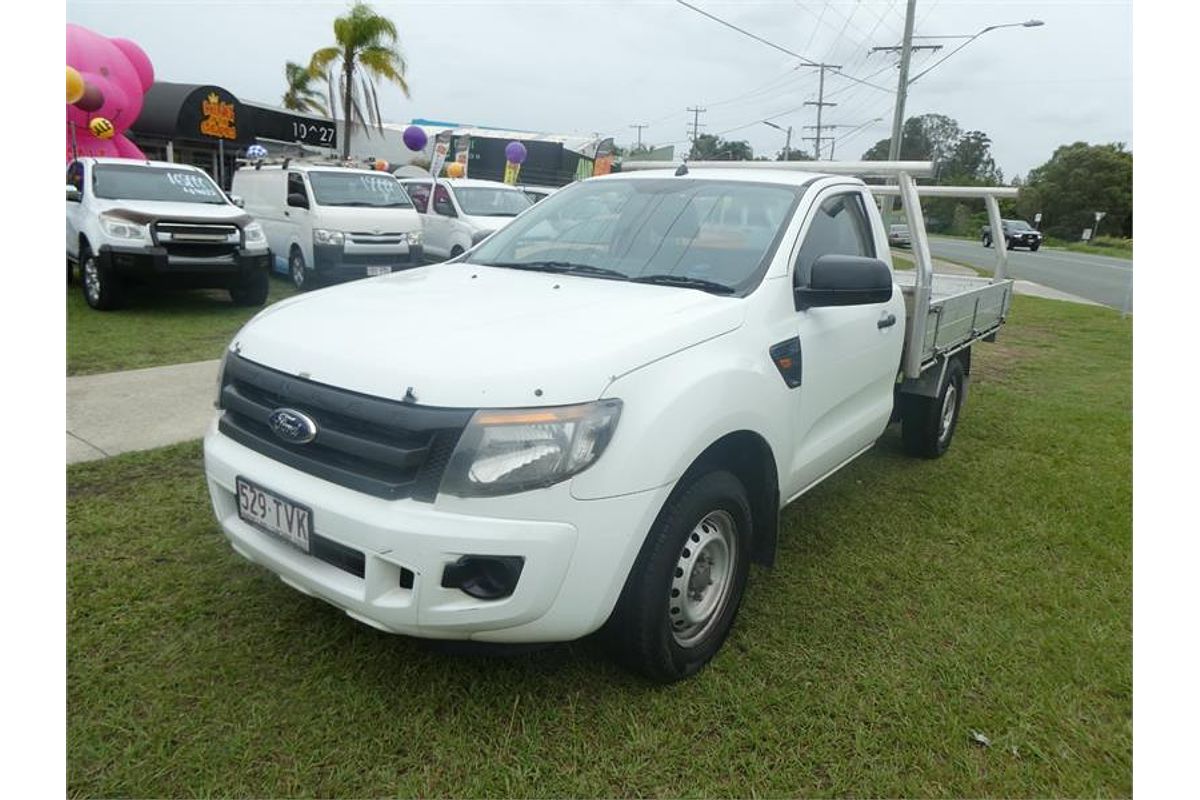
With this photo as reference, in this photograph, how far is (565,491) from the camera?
7.14ft

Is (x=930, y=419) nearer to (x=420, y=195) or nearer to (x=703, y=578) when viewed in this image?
(x=703, y=578)

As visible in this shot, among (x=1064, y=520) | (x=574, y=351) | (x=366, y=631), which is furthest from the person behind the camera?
(x=1064, y=520)

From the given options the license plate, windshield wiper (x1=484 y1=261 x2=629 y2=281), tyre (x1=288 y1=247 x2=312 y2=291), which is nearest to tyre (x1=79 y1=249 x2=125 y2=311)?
tyre (x1=288 y1=247 x2=312 y2=291)

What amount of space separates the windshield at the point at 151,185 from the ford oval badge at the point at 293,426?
8.40 m

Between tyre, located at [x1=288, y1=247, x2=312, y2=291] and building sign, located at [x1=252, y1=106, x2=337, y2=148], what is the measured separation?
1261 centimetres

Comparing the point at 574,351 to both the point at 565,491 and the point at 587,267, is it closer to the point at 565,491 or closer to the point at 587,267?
the point at 565,491

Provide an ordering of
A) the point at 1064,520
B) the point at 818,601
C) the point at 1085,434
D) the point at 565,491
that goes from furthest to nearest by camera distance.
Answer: the point at 1085,434
the point at 1064,520
the point at 818,601
the point at 565,491

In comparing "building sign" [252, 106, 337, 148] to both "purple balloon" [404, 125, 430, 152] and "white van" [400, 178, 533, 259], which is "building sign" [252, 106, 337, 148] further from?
"white van" [400, 178, 533, 259]

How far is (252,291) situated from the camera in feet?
32.1

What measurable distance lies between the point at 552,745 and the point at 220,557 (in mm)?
1851

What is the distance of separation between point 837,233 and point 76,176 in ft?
31.4

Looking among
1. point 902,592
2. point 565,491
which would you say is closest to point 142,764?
point 565,491

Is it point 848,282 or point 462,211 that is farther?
point 462,211

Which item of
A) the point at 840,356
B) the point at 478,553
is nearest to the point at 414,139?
the point at 840,356
